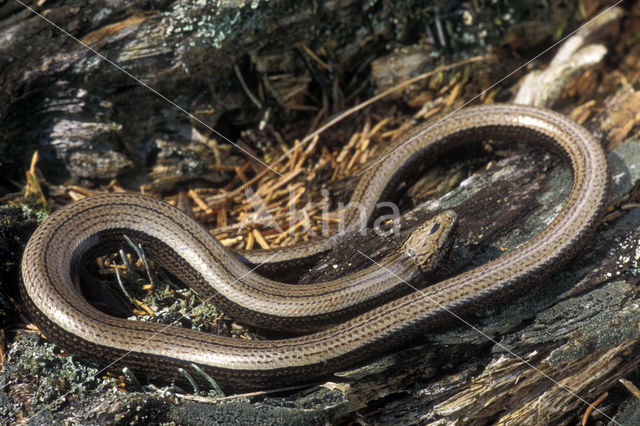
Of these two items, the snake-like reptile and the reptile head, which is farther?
the reptile head

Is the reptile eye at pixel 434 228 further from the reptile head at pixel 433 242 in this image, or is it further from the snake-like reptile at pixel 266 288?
the snake-like reptile at pixel 266 288

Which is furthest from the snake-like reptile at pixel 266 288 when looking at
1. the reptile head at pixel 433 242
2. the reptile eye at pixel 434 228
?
the reptile eye at pixel 434 228

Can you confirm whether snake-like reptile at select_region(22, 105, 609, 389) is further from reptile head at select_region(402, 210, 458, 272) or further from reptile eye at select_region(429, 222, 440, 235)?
reptile eye at select_region(429, 222, 440, 235)

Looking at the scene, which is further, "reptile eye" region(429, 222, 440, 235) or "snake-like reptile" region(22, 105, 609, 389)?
"reptile eye" region(429, 222, 440, 235)

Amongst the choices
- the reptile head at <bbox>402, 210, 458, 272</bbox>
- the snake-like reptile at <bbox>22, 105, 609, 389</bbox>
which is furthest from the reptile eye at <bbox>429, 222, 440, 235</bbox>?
the snake-like reptile at <bbox>22, 105, 609, 389</bbox>

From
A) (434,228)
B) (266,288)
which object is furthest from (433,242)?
(266,288)
